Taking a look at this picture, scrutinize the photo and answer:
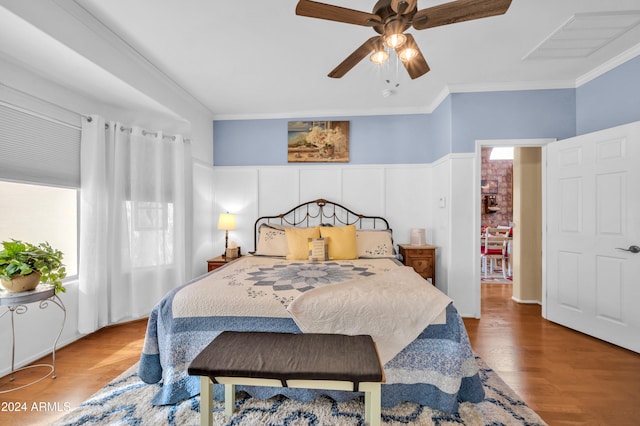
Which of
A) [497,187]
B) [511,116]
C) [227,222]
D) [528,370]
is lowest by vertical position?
[528,370]

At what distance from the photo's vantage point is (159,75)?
2990mm

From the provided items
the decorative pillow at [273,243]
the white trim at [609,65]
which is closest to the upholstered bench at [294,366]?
the decorative pillow at [273,243]

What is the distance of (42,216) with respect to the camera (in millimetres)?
2574

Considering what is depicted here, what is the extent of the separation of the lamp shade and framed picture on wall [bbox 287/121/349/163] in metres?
1.22

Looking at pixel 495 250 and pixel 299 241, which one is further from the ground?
pixel 299 241

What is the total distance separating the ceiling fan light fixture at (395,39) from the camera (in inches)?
62.8

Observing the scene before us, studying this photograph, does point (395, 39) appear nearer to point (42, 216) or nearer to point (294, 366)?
point (294, 366)

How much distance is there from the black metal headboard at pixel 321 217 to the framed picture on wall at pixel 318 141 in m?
0.67

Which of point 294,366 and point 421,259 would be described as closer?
point 294,366

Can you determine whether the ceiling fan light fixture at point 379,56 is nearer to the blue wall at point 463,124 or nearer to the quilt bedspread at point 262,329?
the quilt bedspread at point 262,329

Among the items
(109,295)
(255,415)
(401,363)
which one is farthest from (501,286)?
(109,295)

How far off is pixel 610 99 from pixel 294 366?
4133 mm

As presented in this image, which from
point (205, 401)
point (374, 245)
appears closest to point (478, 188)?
point (374, 245)

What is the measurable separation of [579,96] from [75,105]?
562 cm
